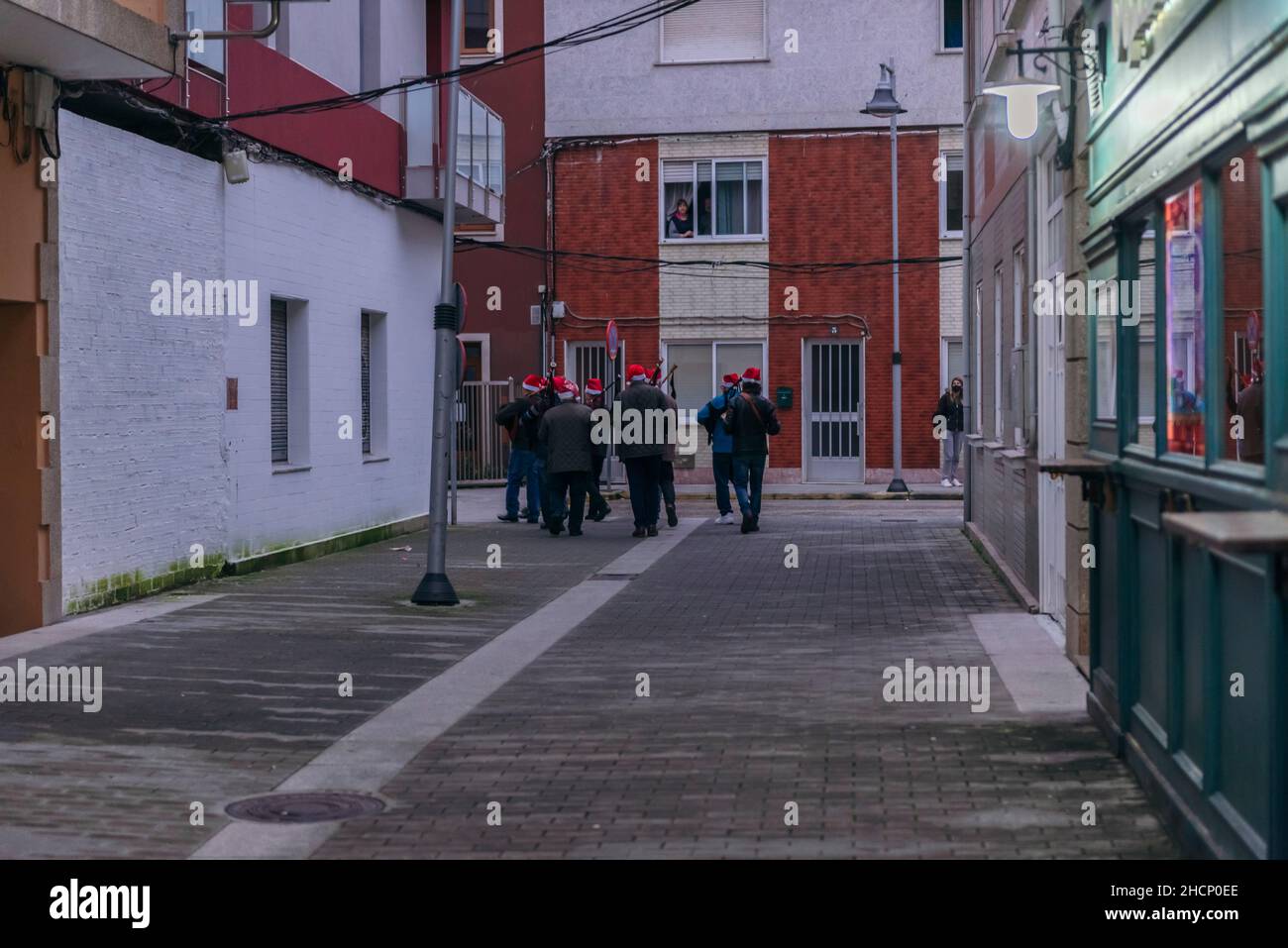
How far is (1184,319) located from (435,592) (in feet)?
27.4

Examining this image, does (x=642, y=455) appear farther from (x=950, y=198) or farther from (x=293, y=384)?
(x=950, y=198)

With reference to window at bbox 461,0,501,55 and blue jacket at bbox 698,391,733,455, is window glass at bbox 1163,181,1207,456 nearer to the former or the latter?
blue jacket at bbox 698,391,733,455

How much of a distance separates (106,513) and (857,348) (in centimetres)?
2138

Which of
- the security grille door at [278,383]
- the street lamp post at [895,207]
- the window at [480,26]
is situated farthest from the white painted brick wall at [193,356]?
the window at [480,26]

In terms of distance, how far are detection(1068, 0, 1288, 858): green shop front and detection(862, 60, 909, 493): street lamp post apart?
2104cm

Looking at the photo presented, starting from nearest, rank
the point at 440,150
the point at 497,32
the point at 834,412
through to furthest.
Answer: the point at 440,150
the point at 834,412
the point at 497,32

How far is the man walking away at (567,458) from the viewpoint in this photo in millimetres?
20281

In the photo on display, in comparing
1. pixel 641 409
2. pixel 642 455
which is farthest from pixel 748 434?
pixel 641 409

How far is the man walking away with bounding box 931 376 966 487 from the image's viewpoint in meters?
30.2

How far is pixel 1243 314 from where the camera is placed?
5047mm

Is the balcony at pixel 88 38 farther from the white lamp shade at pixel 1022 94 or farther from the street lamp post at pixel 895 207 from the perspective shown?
the street lamp post at pixel 895 207

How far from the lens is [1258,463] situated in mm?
4887

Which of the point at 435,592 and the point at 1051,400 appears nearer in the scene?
the point at 1051,400

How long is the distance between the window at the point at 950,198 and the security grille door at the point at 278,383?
17.6m
